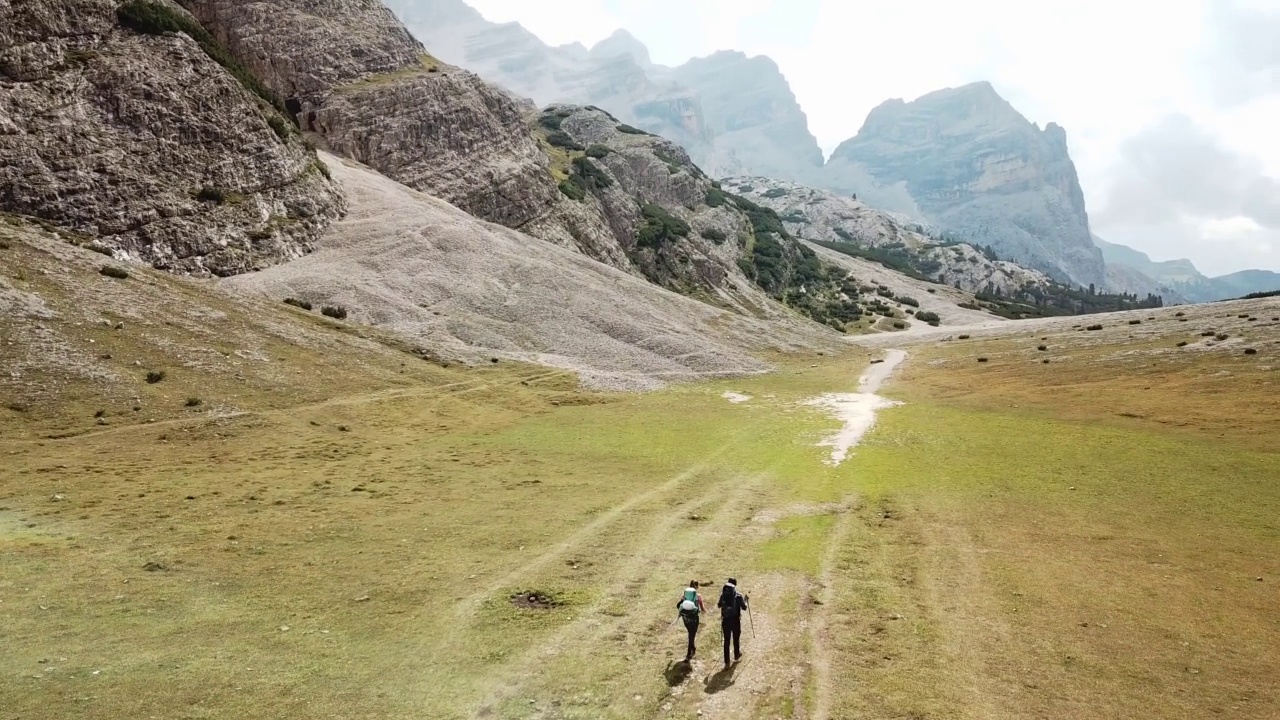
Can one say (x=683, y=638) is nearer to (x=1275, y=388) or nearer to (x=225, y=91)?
(x=1275, y=388)

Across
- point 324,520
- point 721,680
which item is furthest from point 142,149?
point 721,680

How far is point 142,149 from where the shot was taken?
85.2 meters

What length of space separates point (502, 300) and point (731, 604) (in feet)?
259

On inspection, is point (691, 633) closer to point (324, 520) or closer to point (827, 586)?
point (827, 586)

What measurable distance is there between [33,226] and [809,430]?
8132 centimetres

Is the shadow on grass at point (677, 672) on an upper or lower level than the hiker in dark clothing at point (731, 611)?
lower

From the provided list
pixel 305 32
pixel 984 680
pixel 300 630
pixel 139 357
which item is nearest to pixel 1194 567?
pixel 984 680

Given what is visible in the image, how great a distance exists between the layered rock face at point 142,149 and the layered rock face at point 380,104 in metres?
43.2

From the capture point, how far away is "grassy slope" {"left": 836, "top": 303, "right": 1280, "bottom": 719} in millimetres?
17594

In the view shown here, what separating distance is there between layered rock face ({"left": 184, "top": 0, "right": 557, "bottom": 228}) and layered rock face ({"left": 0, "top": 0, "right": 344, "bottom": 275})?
43161 millimetres

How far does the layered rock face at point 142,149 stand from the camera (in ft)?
246

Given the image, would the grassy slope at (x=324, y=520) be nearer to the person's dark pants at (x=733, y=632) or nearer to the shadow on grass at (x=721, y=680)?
the shadow on grass at (x=721, y=680)

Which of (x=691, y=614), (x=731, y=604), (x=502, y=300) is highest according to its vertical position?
(x=502, y=300)

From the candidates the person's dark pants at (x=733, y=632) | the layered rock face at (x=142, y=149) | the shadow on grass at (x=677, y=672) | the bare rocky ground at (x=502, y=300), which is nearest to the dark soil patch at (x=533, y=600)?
the shadow on grass at (x=677, y=672)
